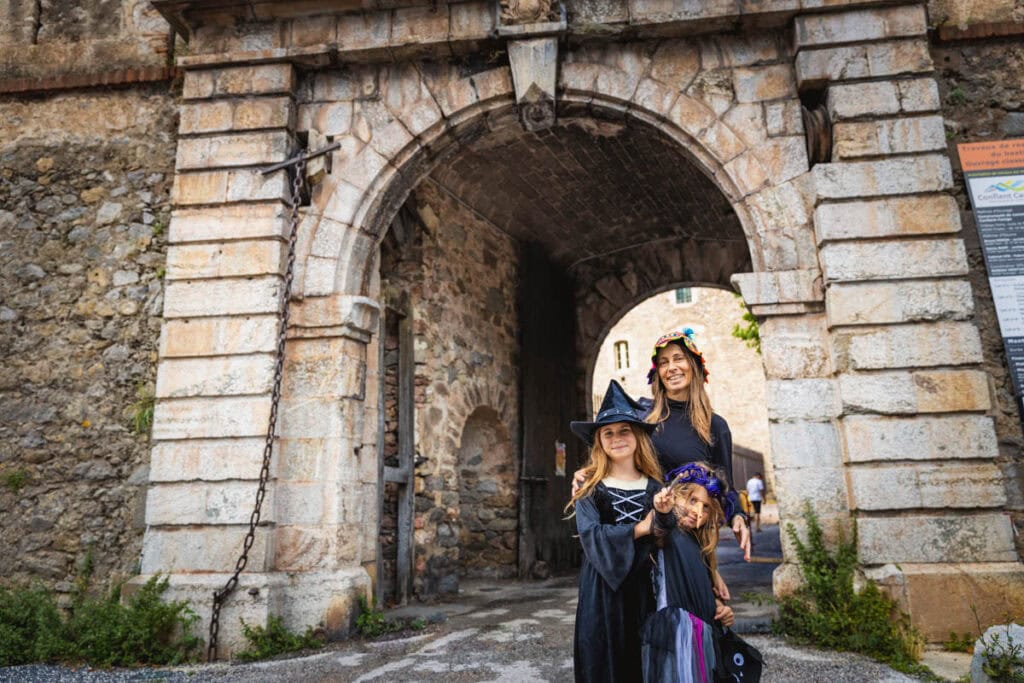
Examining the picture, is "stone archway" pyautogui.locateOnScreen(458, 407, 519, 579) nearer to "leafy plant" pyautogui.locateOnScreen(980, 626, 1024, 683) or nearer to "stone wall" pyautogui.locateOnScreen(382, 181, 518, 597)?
"stone wall" pyautogui.locateOnScreen(382, 181, 518, 597)

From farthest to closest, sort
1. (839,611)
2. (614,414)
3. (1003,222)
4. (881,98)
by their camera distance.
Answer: (1003,222), (881,98), (839,611), (614,414)

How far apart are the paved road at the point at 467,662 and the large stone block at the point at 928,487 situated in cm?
91

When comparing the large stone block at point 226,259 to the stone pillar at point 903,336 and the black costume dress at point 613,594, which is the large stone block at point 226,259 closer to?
the black costume dress at point 613,594

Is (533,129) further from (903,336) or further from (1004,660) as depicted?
(1004,660)

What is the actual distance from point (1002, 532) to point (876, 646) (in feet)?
3.23

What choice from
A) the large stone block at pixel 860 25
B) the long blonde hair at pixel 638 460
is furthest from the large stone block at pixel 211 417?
the large stone block at pixel 860 25

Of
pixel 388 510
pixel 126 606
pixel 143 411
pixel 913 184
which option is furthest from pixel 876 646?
pixel 143 411

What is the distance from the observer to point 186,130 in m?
5.54

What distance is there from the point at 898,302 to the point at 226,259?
443 centimetres

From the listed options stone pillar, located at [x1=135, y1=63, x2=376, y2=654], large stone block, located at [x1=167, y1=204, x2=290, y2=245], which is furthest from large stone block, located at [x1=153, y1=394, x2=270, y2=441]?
large stone block, located at [x1=167, y1=204, x2=290, y2=245]

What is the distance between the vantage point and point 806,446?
468 centimetres

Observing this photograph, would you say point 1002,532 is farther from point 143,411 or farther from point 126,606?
point 143,411

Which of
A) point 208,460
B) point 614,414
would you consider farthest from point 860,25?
point 208,460

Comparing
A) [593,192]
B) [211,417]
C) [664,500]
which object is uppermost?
[593,192]
